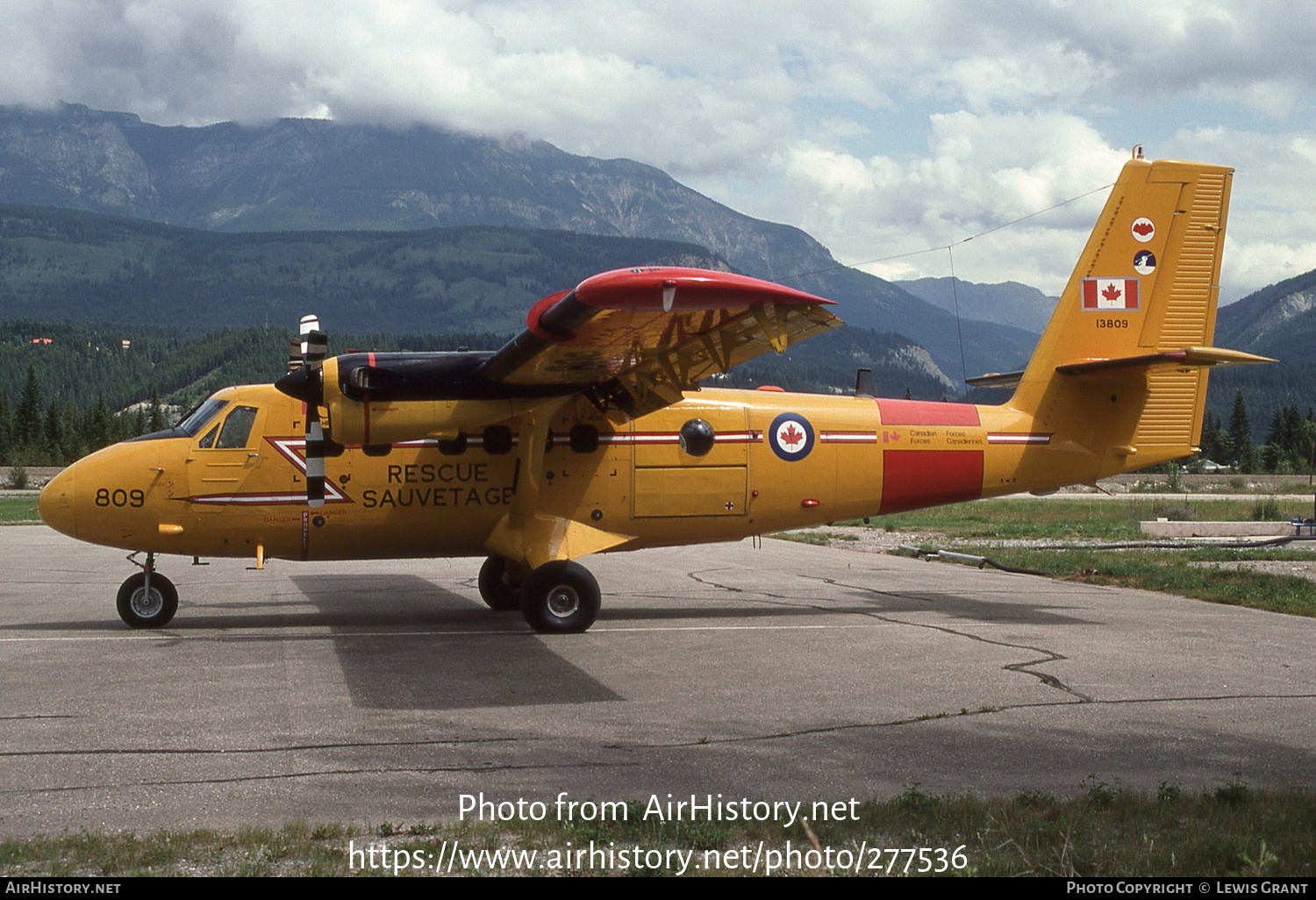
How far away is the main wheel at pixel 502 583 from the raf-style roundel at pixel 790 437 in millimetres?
4007

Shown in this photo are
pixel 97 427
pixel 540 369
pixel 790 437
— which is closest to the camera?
pixel 540 369

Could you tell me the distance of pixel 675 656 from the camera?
40.6 feet

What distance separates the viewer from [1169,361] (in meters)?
14.6

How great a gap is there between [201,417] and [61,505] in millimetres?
1972

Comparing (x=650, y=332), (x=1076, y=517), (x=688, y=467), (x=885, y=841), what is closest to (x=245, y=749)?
(x=885, y=841)

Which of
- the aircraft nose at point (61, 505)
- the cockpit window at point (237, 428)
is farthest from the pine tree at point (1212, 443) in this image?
the aircraft nose at point (61, 505)

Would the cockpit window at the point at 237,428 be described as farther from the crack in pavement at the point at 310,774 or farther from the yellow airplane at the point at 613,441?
the crack in pavement at the point at 310,774

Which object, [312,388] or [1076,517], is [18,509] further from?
[1076,517]

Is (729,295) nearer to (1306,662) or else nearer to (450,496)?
(450,496)

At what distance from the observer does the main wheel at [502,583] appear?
53.1 ft

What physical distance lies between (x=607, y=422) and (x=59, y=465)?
3999 inches

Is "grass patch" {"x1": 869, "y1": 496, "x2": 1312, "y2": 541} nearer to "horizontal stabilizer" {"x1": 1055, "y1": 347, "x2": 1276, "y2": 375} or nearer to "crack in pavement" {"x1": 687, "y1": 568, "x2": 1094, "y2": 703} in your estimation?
"crack in pavement" {"x1": 687, "y1": 568, "x2": 1094, "y2": 703}

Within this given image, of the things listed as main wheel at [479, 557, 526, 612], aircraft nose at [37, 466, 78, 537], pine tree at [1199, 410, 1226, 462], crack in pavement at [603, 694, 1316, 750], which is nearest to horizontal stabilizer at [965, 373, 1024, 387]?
main wheel at [479, 557, 526, 612]

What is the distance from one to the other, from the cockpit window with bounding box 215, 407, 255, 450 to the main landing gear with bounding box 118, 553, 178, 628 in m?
1.73
